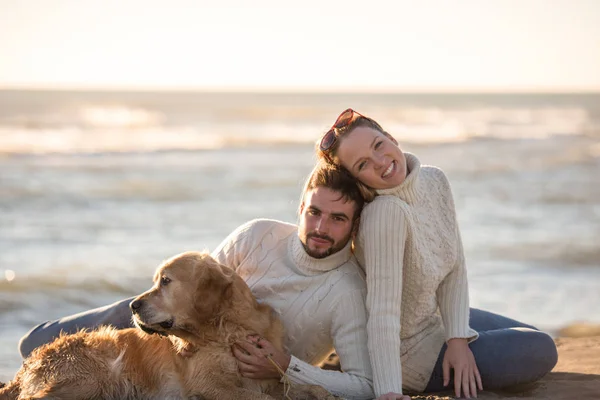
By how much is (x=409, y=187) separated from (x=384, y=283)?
573 mm

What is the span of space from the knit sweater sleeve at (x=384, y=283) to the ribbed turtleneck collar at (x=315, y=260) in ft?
0.74

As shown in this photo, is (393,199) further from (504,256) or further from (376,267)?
(504,256)

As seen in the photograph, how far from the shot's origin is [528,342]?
5266 millimetres

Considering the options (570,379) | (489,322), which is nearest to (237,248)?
(489,322)

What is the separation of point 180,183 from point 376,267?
41.2ft

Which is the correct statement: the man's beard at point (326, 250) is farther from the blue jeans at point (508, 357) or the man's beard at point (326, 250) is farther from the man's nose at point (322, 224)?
the blue jeans at point (508, 357)

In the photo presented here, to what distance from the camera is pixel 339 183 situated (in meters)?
4.71

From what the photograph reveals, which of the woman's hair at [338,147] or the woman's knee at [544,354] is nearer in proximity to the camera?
the woman's hair at [338,147]

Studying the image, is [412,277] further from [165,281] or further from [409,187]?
[165,281]

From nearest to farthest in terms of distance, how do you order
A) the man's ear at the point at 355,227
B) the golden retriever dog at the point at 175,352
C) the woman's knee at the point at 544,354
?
the golden retriever dog at the point at 175,352 → the man's ear at the point at 355,227 → the woman's knee at the point at 544,354

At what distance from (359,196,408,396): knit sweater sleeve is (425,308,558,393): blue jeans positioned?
67cm

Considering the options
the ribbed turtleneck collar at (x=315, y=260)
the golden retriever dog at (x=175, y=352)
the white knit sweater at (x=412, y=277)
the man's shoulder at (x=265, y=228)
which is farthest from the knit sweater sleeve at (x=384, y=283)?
the man's shoulder at (x=265, y=228)

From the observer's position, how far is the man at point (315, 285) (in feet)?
15.2

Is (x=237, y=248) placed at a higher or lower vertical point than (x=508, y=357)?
higher
